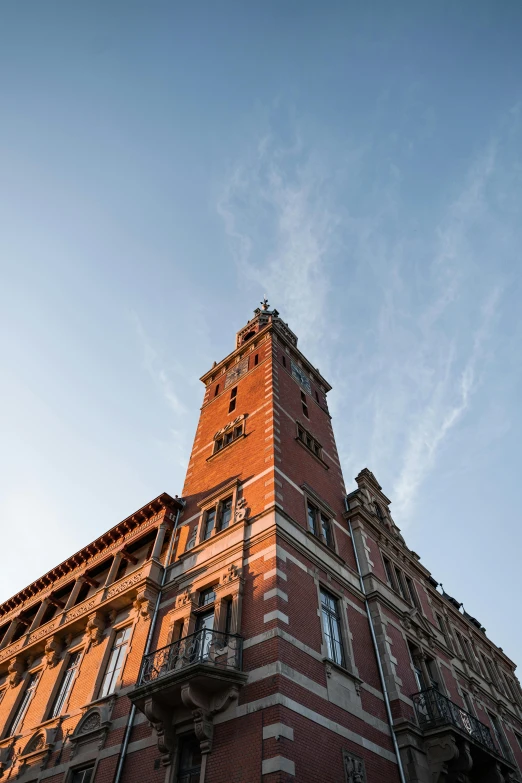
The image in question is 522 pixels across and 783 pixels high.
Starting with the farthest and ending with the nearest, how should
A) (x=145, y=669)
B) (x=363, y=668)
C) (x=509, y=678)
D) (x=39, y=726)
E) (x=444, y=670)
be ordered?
1. (x=509, y=678)
2. (x=444, y=670)
3. (x=39, y=726)
4. (x=363, y=668)
5. (x=145, y=669)

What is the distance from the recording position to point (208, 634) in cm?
1593

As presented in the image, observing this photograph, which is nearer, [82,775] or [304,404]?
[82,775]

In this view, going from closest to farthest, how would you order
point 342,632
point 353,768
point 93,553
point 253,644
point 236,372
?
point 353,768, point 253,644, point 342,632, point 93,553, point 236,372

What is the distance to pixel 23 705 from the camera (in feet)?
70.5

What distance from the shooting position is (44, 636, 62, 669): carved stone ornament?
70.3 ft

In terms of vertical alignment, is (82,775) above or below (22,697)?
below

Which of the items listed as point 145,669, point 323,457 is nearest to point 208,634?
point 145,669

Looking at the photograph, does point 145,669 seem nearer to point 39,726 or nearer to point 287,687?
point 287,687

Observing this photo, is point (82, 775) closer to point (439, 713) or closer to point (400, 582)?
point (439, 713)

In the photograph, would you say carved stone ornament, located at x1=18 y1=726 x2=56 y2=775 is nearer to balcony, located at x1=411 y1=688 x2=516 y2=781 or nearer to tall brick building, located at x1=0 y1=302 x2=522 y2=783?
tall brick building, located at x1=0 y1=302 x2=522 y2=783

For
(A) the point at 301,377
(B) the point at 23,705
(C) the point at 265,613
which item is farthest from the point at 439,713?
(A) the point at 301,377

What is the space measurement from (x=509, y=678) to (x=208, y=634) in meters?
29.0

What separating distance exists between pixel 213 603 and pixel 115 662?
4956mm

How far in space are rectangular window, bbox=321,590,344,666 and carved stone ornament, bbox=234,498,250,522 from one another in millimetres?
3827
